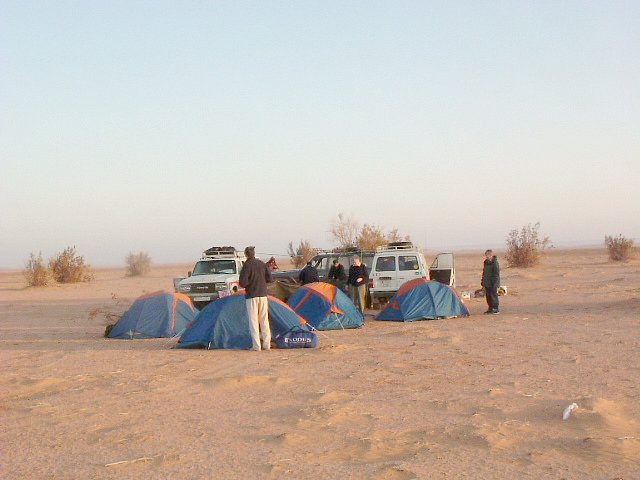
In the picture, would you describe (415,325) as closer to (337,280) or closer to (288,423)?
(337,280)

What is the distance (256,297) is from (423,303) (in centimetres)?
578

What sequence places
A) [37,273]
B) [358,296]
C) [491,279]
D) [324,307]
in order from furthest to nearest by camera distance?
[37,273] → [358,296] → [491,279] → [324,307]

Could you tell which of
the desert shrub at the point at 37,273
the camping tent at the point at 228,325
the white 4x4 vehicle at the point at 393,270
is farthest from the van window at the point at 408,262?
the desert shrub at the point at 37,273

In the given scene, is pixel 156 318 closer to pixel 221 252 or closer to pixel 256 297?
pixel 256 297

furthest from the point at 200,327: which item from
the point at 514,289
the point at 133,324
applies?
the point at 514,289

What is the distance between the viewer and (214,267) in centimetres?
2142

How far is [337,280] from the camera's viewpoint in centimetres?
2017

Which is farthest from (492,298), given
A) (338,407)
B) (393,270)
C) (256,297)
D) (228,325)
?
(338,407)

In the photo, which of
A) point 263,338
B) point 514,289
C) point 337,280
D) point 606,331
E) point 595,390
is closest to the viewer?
point 595,390

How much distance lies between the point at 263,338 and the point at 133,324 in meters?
3.88

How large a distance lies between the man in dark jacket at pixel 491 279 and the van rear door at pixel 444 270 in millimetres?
2050

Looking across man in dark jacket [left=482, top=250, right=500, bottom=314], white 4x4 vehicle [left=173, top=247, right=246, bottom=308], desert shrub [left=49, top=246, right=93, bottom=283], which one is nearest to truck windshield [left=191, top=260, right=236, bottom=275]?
white 4x4 vehicle [left=173, top=247, right=246, bottom=308]

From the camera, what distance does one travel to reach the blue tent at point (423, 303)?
17.7 m

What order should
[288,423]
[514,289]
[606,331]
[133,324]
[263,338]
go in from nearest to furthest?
[288,423] → [263,338] → [606,331] → [133,324] → [514,289]
